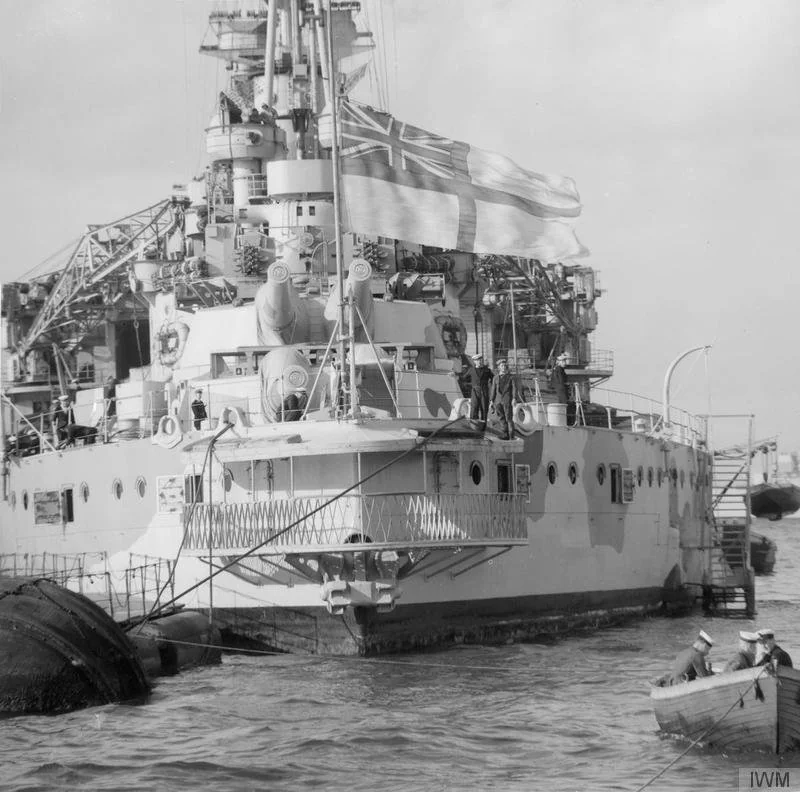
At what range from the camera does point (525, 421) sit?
3325 centimetres

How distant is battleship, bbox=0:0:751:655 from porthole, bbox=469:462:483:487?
5 cm

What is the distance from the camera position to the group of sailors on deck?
2100 cm

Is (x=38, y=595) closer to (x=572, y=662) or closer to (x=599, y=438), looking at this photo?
(x=572, y=662)

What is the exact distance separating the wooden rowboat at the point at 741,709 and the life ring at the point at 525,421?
1147 centimetres

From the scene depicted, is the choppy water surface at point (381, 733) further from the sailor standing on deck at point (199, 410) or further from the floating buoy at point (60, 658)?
the sailor standing on deck at point (199, 410)

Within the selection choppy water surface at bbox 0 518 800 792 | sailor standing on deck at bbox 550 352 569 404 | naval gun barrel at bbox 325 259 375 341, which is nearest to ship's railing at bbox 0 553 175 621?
choppy water surface at bbox 0 518 800 792

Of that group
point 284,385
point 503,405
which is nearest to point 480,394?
point 503,405

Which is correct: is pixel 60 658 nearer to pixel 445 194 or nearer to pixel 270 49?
pixel 445 194

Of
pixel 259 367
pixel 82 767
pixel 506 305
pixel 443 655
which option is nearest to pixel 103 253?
pixel 506 305

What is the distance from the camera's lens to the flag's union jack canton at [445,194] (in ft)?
109

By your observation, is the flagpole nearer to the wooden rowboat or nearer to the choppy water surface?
the choppy water surface

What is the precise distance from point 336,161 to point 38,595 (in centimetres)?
995

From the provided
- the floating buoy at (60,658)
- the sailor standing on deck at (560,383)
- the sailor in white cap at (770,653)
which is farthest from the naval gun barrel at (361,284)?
A: the sailor in white cap at (770,653)

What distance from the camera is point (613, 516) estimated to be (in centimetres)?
3756
